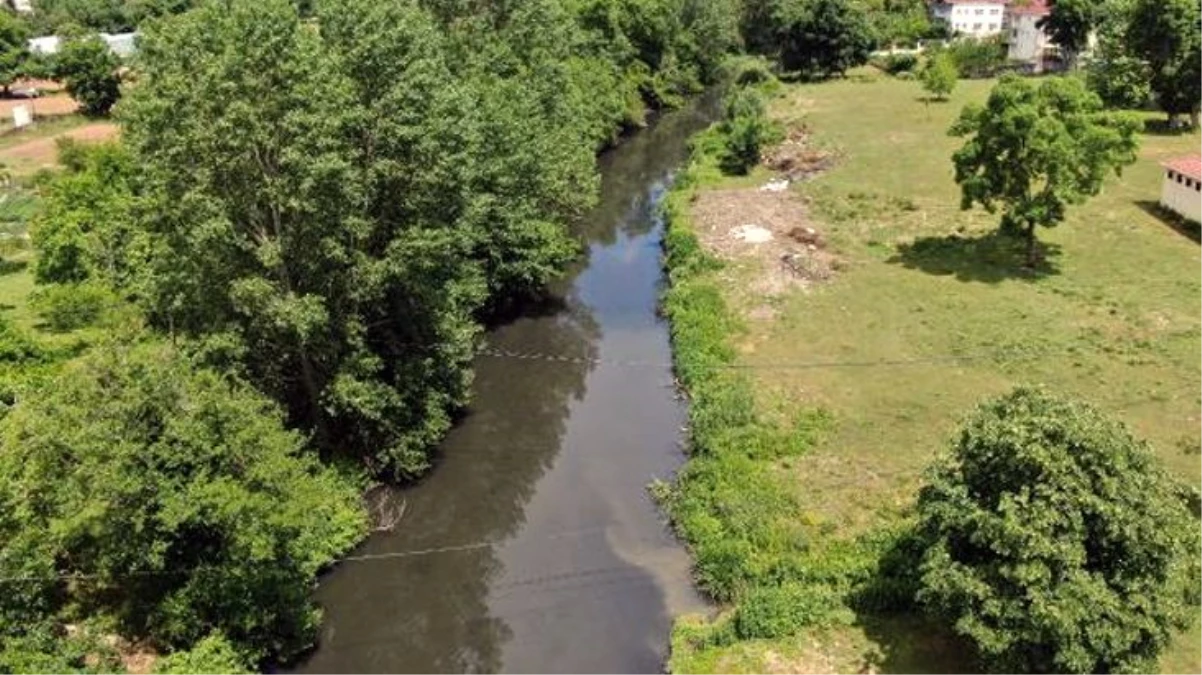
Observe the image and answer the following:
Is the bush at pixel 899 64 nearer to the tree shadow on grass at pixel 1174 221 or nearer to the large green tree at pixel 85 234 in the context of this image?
the tree shadow on grass at pixel 1174 221

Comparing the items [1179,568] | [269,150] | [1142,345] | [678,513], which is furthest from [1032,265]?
[269,150]

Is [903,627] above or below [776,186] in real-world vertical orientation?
below

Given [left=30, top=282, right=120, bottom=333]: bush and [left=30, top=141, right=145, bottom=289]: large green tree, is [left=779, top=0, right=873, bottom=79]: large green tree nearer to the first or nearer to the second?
[left=30, top=141, right=145, bottom=289]: large green tree

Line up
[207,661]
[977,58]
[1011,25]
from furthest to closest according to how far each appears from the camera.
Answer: [1011,25], [977,58], [207,661]

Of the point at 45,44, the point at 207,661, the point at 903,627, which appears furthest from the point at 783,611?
the point at 45,44

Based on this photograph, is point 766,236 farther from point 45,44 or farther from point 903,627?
point 45,44

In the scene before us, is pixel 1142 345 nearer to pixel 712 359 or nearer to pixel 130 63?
pixel 712 359

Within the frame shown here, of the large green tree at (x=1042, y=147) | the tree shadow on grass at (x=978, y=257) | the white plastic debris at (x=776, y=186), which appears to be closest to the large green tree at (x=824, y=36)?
the white plastic debris at (x=776, y=186)
